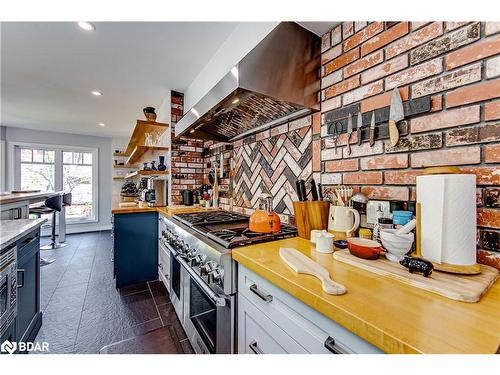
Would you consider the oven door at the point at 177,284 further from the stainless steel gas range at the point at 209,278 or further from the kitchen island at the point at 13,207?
the kitchen island at the point at 13,207

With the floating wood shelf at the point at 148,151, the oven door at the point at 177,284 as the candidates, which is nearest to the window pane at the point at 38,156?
the floating wood shelf at the point at 148,151

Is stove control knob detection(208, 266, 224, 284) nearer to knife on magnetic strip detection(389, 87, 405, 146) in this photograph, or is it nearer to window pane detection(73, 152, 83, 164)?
knife on magnetic strip detection(389, 87, 405, 146)

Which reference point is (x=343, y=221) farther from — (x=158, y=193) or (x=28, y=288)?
(x=158, y=193)

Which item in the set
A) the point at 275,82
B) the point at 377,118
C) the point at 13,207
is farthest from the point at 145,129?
the point at 377,118

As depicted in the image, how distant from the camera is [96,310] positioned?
203 centimetres

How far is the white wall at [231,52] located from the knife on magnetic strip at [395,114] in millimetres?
831

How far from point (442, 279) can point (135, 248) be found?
2.59m

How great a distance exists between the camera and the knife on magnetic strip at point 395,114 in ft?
3.20

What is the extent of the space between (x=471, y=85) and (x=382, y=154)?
38 centimetres

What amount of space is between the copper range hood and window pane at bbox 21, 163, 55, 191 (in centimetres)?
563

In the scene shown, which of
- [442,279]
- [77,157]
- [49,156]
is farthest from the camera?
[77,157]
